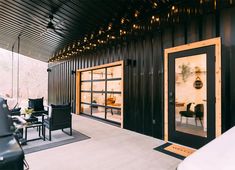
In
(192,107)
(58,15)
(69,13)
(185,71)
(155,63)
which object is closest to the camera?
(192,107)

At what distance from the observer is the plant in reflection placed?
3.91 metres

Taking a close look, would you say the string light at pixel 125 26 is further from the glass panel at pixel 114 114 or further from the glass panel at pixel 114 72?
the glass panel at pixel 114 114

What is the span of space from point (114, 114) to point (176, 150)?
314 cm

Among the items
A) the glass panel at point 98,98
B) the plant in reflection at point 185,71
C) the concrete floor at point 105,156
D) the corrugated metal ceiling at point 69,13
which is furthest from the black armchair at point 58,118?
the plant in reflection at point 185,71

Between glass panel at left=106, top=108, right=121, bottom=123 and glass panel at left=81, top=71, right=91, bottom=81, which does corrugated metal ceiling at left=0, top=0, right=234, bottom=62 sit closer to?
glass panel at left=81, top=71, right=91, bottom=81

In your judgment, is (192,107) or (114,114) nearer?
(192,107)

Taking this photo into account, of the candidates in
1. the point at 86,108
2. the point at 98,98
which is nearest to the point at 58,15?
the point at 98,98

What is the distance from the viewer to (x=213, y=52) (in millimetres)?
3334

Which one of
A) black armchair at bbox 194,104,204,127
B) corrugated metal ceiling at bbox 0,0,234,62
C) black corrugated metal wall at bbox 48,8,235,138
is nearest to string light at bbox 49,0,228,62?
corrugated metal ceiling at bbox 0,0,234,62

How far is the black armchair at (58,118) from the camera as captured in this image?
14.0 ft

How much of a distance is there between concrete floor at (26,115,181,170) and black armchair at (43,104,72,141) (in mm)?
790

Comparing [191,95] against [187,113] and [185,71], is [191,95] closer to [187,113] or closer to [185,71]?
[187,113]

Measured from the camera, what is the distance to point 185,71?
13.0 feet

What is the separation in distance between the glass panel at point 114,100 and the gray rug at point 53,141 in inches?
74.2
